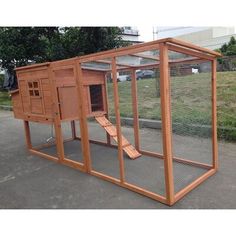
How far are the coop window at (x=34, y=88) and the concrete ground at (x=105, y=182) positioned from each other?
1380mm

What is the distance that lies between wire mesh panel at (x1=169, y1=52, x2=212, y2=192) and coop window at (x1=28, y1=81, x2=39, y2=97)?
268 centimetres

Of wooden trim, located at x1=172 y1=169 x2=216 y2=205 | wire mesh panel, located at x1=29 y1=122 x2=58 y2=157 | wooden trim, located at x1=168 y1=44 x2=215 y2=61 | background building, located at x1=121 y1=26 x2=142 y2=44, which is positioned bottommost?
wire mesh panel, located at x1=29 y1=122 x2=58 y2=157

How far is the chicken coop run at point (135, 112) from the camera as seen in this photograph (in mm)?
Answer: 3184

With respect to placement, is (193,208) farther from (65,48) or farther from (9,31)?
(9,31)

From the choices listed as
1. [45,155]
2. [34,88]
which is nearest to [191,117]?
[45,155]

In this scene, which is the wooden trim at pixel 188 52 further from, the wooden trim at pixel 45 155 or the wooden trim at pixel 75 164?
the wooden trim at pixel 45 155

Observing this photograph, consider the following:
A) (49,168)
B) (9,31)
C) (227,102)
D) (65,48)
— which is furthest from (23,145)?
(9,31)

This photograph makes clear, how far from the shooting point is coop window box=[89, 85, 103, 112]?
5582 mm

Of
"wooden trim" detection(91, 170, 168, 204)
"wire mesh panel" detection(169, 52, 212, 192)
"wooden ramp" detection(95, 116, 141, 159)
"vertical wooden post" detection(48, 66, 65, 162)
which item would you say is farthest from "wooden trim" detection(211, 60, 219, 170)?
"vertical wooden post" detection(48, 66, 65, 162)

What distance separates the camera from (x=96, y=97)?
5.67 meters

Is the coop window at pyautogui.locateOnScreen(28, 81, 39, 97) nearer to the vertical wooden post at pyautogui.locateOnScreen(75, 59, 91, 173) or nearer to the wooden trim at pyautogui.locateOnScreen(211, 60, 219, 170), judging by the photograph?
the vertical wooden post at pyautogui.locateOnScreen(75, 59, 91, 173)

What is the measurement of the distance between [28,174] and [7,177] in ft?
1.14

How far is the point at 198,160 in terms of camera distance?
443cm

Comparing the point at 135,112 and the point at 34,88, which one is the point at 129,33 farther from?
the point at 135,112
